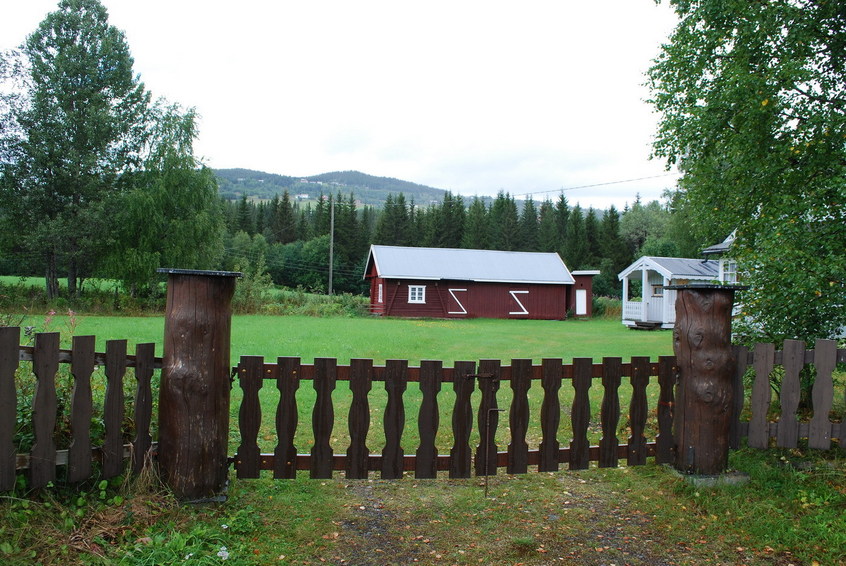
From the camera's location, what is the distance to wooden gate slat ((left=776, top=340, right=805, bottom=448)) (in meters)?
5.23

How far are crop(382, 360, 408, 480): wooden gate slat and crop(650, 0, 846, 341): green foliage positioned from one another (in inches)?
169

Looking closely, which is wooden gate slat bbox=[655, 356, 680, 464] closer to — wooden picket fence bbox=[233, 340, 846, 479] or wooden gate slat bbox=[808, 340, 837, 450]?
wooden picket fence bbox=[233, 340, 846, 479]

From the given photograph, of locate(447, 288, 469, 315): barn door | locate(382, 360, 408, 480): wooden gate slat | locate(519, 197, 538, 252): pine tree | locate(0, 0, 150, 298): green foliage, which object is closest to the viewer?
locate(382, 360, 408, 480): wooden gate slat

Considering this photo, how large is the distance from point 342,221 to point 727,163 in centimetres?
6183

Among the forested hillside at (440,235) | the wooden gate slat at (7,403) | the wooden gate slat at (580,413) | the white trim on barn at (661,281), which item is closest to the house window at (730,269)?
the white trim on barn at (661,281)

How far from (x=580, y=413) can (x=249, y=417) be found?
8.83 feet

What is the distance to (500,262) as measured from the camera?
39.1 meters

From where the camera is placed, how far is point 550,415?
4.94 m

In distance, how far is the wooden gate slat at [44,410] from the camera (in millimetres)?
3721

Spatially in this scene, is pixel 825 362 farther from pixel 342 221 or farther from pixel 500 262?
pixel 342 221

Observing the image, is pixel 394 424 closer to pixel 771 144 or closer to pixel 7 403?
pixel 7 403

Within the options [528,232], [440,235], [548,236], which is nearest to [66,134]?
[440,235]

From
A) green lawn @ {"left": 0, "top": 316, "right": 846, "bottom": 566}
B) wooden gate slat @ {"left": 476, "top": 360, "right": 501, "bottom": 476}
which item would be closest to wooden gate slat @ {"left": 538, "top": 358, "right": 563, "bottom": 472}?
green lawn @ {"left": 0, "top": 316, "right": 846, "bottom": 566}

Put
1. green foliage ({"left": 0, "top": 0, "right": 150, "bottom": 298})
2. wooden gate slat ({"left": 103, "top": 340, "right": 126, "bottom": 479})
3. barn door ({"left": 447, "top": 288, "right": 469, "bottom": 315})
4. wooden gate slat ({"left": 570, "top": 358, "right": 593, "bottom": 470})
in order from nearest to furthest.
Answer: wooden gate slat ({"left": 103, "top": 340, "right": 126, "bottom": 479})
wooden gate slat ({"left": 570, "top": 358, "right": 593, "bottom": 470})
green foliage ({"left": 0, "top": 0, "right": 150, "bottom": 298})
barn door ({"left": 447, "top": 288, "right": 469, "bottom": 315})
